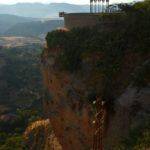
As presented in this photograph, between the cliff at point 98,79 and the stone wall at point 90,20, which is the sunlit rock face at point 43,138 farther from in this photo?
the stone wall at point 90,20

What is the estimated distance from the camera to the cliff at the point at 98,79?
70.6ft


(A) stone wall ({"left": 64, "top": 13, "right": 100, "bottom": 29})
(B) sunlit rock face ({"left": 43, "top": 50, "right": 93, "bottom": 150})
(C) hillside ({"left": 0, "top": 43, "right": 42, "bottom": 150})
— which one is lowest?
(C) hillside ({"left": 0, "top": 43, "right": 42, "bottom": 150})

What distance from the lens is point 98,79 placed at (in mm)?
24844

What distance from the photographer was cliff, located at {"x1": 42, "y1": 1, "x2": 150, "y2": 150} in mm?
21531

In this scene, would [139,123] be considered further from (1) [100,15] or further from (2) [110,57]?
(1) [100,15]

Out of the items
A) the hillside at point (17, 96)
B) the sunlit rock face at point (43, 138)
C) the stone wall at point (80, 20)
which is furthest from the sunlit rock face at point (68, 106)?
the hillside at point (17, 96)

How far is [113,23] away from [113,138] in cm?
873

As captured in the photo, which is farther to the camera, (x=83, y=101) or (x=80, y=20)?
(x=80, y=20)

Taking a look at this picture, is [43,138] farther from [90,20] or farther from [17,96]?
[17,96]

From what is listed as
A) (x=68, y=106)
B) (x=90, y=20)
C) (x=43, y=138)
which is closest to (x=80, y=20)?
(x=90, y=20)

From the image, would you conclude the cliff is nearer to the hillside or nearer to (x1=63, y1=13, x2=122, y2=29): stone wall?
(x1=63, y1=13, x2=122, y2=29): stone wall

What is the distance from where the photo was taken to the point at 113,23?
27266 mm

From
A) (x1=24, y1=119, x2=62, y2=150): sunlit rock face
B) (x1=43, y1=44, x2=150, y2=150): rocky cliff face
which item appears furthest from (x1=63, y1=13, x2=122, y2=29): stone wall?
(x1=24, y1=119, x2=62, y2=150): sunlit rock face

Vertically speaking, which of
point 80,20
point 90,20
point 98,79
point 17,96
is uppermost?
point 90,20
